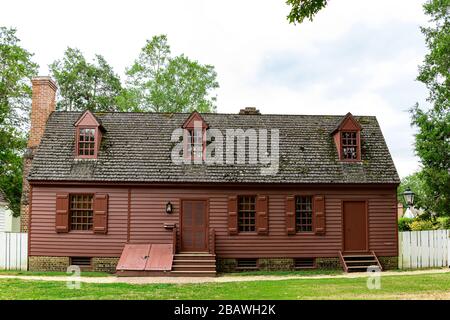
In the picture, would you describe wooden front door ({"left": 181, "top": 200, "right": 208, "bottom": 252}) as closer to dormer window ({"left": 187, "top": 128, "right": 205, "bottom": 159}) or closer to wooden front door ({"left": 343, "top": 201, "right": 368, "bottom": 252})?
dormer window ({"left": 187, "top": 128, "right": 205, "bottom": 159})

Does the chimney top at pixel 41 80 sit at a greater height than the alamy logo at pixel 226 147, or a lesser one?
greater

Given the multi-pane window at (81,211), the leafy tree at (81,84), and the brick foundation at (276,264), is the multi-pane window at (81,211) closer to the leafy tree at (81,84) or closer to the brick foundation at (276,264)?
the brick foundation at (276,264)

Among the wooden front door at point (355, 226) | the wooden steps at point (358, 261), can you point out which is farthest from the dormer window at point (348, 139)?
the wooden steps at point (358, 261)

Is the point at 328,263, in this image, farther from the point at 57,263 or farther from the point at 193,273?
the point at 57,263

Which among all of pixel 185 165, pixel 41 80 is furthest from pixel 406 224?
pixel 41 80

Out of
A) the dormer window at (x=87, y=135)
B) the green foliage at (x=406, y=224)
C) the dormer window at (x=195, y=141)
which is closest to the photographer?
the dormer window at (x=87, y=135)

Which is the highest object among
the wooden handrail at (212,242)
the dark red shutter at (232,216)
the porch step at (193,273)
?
the dark red shutter at (232,216)

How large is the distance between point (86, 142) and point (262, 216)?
7874 millimetres

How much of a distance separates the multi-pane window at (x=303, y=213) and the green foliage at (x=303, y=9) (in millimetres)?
10907

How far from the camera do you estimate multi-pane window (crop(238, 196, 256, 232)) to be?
71.5 feet

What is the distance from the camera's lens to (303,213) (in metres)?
22.0

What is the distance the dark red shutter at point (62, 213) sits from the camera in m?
21.1

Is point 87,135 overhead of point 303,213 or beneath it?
overhead
